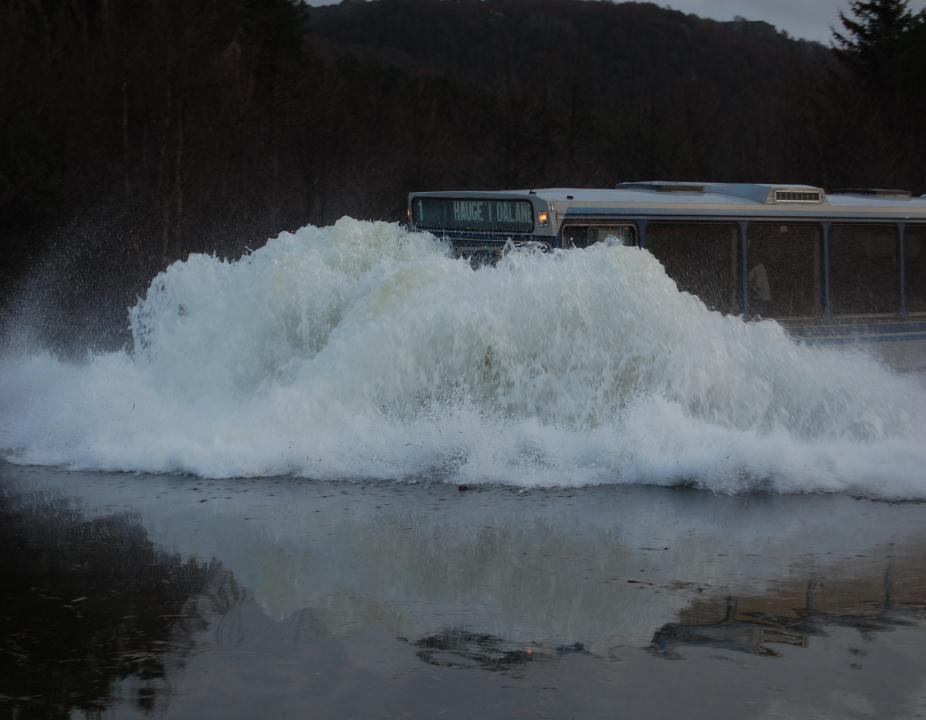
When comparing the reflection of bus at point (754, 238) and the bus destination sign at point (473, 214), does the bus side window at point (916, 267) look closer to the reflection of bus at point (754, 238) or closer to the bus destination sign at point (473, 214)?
the reflection of bus at point (754, 238)

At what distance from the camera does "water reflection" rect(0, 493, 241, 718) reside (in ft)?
19.0

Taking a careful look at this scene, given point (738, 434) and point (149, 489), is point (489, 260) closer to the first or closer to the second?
point (738, 434)

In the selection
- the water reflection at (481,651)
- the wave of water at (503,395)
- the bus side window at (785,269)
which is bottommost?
the water reflection at (481,651)

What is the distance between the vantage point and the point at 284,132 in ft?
118

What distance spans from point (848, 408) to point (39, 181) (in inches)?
705

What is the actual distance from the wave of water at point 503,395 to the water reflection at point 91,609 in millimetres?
2215

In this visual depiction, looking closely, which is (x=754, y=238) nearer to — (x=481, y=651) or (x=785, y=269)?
(x=785, y=269)

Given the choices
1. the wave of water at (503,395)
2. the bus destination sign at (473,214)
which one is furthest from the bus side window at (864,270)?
the bus destination sign at (473,214)

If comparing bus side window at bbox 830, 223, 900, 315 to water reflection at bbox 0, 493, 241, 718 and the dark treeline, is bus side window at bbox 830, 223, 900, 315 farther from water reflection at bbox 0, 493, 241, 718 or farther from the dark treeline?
the dark treeline

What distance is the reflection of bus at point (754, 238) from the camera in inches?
488

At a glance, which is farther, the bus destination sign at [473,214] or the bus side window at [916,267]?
the bus side window at [916,267]

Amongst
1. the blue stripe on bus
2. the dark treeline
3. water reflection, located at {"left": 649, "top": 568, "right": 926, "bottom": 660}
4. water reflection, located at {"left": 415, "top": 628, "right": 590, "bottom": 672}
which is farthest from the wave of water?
the dark treeline

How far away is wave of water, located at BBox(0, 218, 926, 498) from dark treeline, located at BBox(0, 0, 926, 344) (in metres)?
7.67

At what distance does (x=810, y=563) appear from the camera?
797 centimetres
